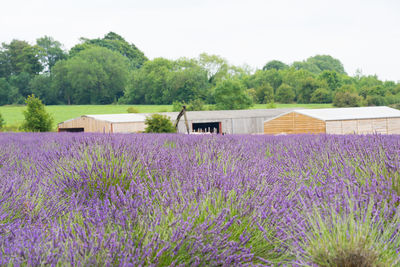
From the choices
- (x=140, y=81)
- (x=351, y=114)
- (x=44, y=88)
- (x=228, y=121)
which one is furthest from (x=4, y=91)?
(x=351, y=114)

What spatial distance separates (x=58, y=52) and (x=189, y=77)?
93.0 ft

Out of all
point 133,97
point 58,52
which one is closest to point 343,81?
point 133,97

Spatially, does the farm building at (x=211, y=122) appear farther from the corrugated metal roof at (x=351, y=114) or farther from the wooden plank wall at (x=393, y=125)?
the wooden plank wall at (x=393, y=125)

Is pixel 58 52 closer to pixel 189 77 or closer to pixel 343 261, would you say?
pixel 189 77

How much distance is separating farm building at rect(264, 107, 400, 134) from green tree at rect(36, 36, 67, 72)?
206ft

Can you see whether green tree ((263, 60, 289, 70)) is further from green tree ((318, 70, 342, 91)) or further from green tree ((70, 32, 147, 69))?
green tree ((70, 32, 147, 69))

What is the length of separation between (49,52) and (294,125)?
67.1m

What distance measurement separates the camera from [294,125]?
108ft

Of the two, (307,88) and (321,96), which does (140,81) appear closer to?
(307,88)

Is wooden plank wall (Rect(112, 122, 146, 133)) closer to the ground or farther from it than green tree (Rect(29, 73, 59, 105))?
closer to the ground

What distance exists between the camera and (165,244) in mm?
2070

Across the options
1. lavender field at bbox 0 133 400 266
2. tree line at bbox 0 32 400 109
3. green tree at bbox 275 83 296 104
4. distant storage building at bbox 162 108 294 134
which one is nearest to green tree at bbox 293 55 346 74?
tree line at bbox 0 32 400 109

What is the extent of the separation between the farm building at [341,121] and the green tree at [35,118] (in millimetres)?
18452

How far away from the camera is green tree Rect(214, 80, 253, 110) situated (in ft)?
220
